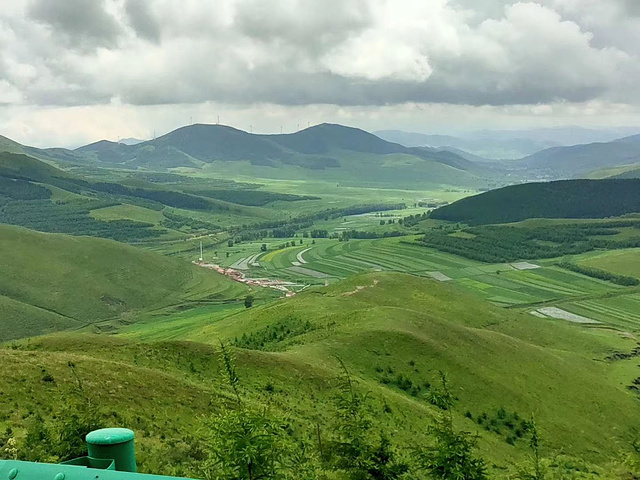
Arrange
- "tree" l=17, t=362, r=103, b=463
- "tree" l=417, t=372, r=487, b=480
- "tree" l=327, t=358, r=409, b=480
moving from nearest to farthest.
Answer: "tree" l=17, t=362, r=103, b=463
"tree" l=417, t=372, r=487, b=480
"tree" l=327, t=358, r=409, b=480

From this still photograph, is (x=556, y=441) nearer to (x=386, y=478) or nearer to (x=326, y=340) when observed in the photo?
(x=326, y=340)

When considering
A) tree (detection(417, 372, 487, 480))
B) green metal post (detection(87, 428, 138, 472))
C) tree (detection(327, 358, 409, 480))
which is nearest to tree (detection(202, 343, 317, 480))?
tree (detection(327, 358, 409, 480))

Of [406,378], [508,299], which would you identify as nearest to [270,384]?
[406,378]

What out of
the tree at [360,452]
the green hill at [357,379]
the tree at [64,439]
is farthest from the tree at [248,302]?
the tree at [360,452]

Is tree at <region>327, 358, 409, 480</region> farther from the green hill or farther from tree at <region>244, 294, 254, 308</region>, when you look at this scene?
tree at <region>244, 294, 254, 308</region>

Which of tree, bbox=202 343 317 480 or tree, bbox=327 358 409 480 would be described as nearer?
tree, bbox=202 343 317 480

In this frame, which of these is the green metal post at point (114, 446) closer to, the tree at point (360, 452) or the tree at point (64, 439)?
the tree at point (64, 439)

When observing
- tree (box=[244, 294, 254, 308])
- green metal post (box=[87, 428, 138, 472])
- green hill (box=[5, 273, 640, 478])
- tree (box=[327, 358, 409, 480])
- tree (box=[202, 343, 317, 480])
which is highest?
green metal post (box=[87, 428, 138, 472])

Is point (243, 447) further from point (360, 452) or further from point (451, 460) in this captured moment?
point (451, 460)
